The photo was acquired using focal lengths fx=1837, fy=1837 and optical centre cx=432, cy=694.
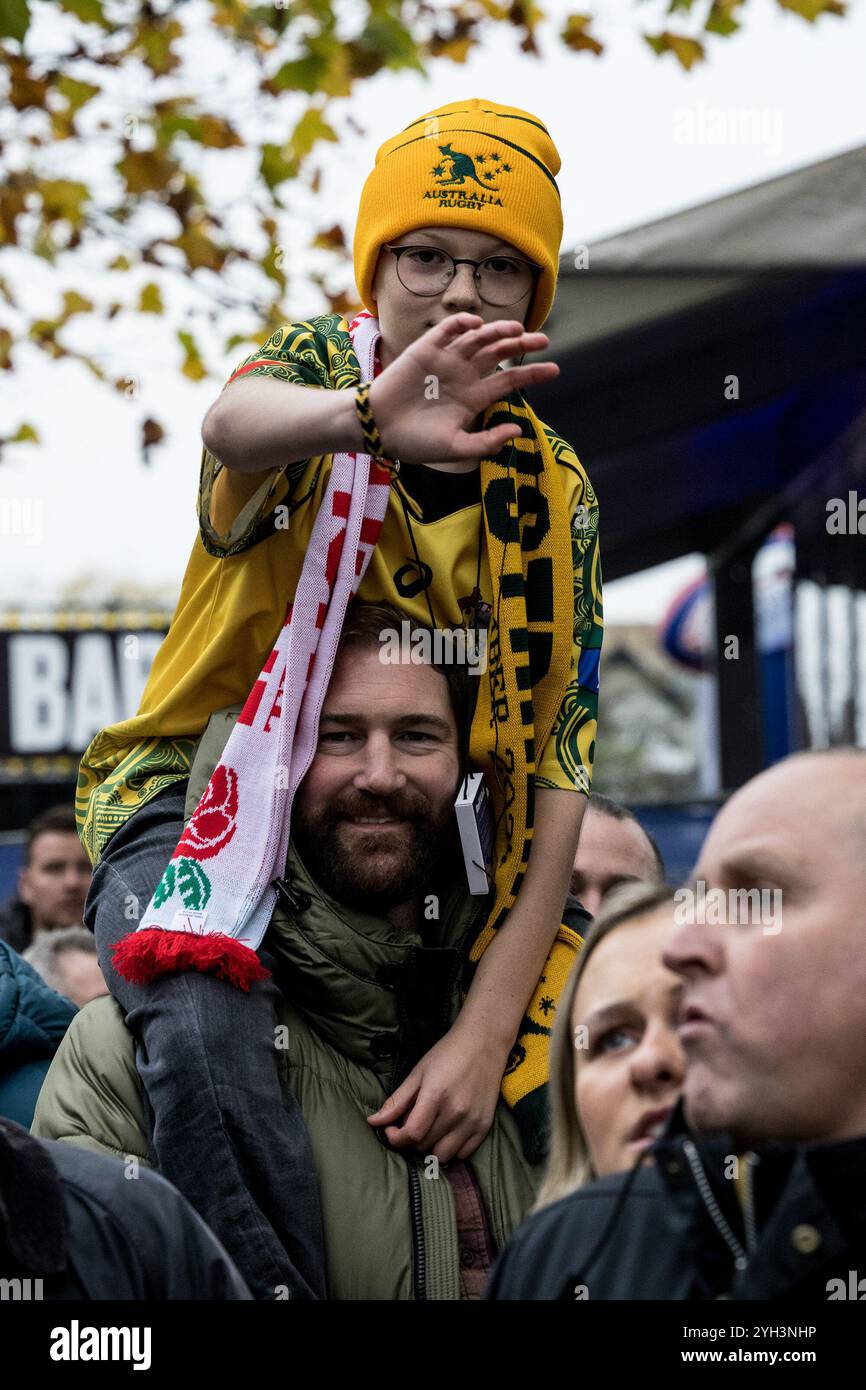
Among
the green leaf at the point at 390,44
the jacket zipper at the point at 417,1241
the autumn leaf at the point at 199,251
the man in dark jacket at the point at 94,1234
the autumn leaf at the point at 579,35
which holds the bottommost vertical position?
the jacket zipper at the point at 417,1241

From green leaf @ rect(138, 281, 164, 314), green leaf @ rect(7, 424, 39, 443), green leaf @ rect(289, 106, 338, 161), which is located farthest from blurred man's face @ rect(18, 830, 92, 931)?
green leaf @ rect(289, 106, 338, 161)

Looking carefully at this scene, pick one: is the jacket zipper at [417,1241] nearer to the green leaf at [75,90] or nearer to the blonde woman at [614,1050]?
the blonde woman at [614,1050]

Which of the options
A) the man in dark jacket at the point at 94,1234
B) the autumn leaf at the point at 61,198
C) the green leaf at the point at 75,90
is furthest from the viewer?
the autumn leaf at the point at 61,198

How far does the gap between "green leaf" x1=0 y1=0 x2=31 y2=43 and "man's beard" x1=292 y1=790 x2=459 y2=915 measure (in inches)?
146

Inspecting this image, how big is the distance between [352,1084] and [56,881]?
12.3ft

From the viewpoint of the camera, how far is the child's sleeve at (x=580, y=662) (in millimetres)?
2883

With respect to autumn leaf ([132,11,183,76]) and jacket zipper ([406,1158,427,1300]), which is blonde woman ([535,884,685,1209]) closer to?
jacket zipper ([406,1158,427,1300])

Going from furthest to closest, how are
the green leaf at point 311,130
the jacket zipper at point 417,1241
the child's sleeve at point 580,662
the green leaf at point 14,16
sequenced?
the green leaf at point 311,130, the green leaf at point 14,16, the child's sleeve at point 580,662, the jacket zipper at point 417,1241

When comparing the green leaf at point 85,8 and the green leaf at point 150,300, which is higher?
the green leaf at point 85,8

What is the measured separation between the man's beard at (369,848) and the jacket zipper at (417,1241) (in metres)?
0.41

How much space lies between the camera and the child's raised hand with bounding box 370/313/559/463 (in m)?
2.36

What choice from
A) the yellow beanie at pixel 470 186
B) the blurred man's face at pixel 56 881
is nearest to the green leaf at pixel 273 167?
the blurred man's face at pixel 56 881

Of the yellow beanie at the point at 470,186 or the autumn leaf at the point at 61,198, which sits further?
the autumn leaf at the point at 61,198
